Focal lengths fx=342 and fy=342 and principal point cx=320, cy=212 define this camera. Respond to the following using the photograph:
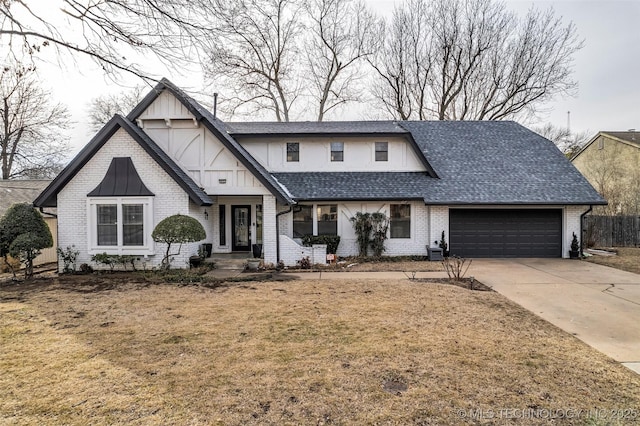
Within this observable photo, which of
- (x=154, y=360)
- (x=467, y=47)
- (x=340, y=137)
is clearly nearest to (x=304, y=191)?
(x=340, y=137)

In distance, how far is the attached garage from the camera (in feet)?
47.3

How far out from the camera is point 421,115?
27406mm

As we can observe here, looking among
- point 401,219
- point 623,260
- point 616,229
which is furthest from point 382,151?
point 616,229

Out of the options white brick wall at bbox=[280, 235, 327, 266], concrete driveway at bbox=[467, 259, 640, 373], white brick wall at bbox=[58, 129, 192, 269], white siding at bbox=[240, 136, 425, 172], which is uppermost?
white siding at bbox=[240, 136, 425, 172]

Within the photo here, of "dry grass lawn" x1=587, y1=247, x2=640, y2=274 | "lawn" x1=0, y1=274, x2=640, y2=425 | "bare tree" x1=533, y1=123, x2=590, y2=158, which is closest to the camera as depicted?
"lawn" x1=0, y1=274, x2=640, y2=425

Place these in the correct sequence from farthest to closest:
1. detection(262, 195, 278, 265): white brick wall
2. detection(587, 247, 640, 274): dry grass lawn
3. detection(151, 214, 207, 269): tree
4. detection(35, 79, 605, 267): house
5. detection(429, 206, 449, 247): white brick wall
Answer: detection(429, 206, 449, 247): white brick wall
detection(262, 195, 278, 265): white brick wall
detection(587, 247, 640, 274): dry grass lawn
detection(35, 79, 605, 267): house
detection(151, 214, 207, 269): tree

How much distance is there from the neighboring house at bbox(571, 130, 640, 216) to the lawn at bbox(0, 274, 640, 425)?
Answer: 21.4m

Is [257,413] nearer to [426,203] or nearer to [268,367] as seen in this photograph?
[268,367]

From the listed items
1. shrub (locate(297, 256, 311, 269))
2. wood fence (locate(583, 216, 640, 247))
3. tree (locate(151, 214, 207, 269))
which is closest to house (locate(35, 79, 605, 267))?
shrub (locate(297, 256, 311, 269))

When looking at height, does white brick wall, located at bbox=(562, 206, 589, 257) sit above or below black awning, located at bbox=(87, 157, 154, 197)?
below

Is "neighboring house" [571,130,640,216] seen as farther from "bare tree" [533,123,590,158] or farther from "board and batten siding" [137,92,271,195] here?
"board and batten siding" [137,92,271,195]

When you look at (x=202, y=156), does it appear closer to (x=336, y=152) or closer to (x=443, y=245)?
(x=336, y=152)

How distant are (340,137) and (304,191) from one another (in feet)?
10.1

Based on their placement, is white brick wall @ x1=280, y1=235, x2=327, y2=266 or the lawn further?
white brick wall @ x1=280, y1=235, x2=327, y2=266
